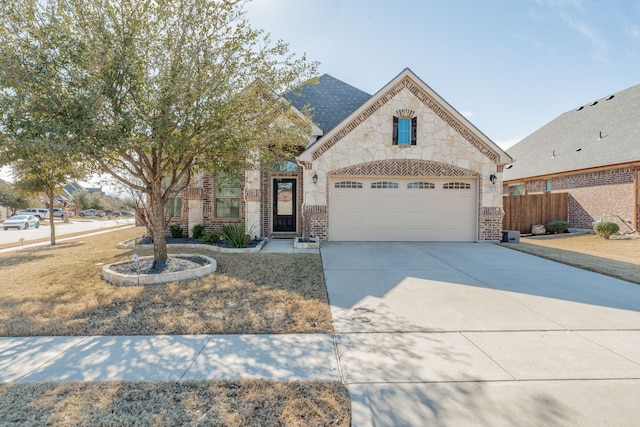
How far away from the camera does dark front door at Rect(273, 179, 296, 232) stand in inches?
506

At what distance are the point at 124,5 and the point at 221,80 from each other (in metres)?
2.15

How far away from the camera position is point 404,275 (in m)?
7.37

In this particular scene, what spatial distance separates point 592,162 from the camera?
1571 centimetres

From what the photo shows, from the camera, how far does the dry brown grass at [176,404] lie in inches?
101

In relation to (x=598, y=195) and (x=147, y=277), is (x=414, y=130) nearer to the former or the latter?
(x=147, y=277)

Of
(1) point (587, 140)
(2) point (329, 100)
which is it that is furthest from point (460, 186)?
(1) point (587, 140)

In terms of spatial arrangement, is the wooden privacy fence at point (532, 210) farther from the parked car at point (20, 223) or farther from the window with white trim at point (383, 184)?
the parked car at point (20, 223)

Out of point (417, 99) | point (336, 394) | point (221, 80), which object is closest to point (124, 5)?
point (221, 80)

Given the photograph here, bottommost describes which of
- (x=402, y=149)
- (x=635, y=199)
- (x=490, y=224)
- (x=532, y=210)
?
(x=490, y=224)

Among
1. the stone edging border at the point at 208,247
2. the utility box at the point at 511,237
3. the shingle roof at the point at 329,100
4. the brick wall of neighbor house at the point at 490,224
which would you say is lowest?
the stone edging border at the point at 208,247

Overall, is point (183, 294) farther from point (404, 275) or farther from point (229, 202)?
point (229, 202)

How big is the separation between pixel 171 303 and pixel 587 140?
2214 centimetres

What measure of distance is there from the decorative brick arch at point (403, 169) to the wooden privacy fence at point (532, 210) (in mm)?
5201

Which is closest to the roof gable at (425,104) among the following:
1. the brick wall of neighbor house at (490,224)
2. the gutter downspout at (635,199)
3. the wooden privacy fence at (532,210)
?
the brick wall of neighbor house at (490,224)
